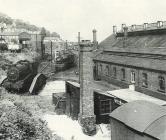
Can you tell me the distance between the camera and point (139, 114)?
14.1 meters

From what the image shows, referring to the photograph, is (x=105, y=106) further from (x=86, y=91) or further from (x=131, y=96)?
(x=131, y=96)

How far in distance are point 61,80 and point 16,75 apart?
10.1 m

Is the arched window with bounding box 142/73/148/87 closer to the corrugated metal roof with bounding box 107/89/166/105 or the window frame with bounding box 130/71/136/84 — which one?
the corrugated metal roof with bounding box 107/89/166/105

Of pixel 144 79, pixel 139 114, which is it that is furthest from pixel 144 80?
pixel 139 114

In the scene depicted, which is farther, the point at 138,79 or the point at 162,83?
the point at 138,79

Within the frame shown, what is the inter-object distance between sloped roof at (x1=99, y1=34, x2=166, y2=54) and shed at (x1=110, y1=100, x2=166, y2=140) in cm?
1012

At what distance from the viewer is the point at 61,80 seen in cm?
3359

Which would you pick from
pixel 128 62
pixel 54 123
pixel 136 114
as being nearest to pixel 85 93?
pixel 54 123

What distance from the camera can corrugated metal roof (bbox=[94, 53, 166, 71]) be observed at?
74.2ft

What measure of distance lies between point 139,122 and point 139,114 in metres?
0.81

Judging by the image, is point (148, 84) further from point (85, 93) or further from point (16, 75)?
point (16, 75)

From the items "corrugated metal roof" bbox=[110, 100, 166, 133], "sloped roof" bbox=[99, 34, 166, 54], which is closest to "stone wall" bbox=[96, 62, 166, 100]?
"sloped roof" bbox=[99, 34, 166, 54]

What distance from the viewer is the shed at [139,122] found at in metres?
12.5

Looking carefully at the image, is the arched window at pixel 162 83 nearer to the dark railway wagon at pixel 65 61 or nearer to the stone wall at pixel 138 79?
the stone wall at pixel 138 79
